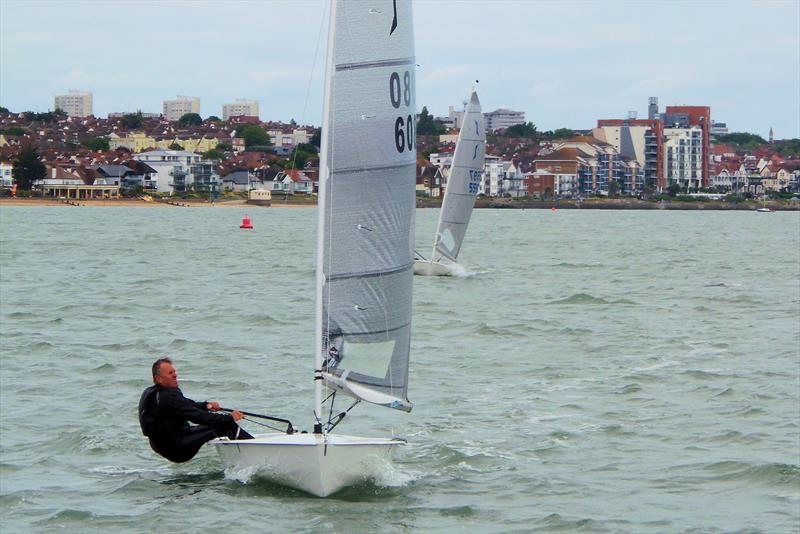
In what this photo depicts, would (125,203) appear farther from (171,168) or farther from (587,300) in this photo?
(587,300)

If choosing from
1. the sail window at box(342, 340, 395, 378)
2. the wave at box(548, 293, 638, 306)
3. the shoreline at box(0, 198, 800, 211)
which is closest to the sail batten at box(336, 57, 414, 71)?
the sail window at box(342, 340, 395, 378)

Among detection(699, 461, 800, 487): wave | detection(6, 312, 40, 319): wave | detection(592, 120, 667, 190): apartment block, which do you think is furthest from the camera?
detection(592, 120, 667, 190): apartment block

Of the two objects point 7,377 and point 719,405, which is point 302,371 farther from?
point 719,405

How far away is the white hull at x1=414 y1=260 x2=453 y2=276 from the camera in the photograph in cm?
3812

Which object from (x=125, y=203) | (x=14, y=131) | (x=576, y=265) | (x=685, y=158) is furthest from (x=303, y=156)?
(x=576, y=265)

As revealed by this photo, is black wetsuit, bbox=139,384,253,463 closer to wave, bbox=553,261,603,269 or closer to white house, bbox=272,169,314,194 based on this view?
wave, bbox=553,261,603,269

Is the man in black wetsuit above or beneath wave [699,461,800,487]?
above

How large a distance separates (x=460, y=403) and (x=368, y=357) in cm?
516

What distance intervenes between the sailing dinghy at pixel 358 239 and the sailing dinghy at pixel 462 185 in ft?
82.8

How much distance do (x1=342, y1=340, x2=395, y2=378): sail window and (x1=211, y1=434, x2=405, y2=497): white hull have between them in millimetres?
641

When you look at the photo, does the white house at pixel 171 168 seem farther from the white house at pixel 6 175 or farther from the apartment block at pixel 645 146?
the apartment block at pixel 645 146

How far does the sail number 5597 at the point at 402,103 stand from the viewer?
39.6 ft

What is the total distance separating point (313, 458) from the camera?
11477 millimetres

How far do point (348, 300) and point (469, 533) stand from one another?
219 cm
